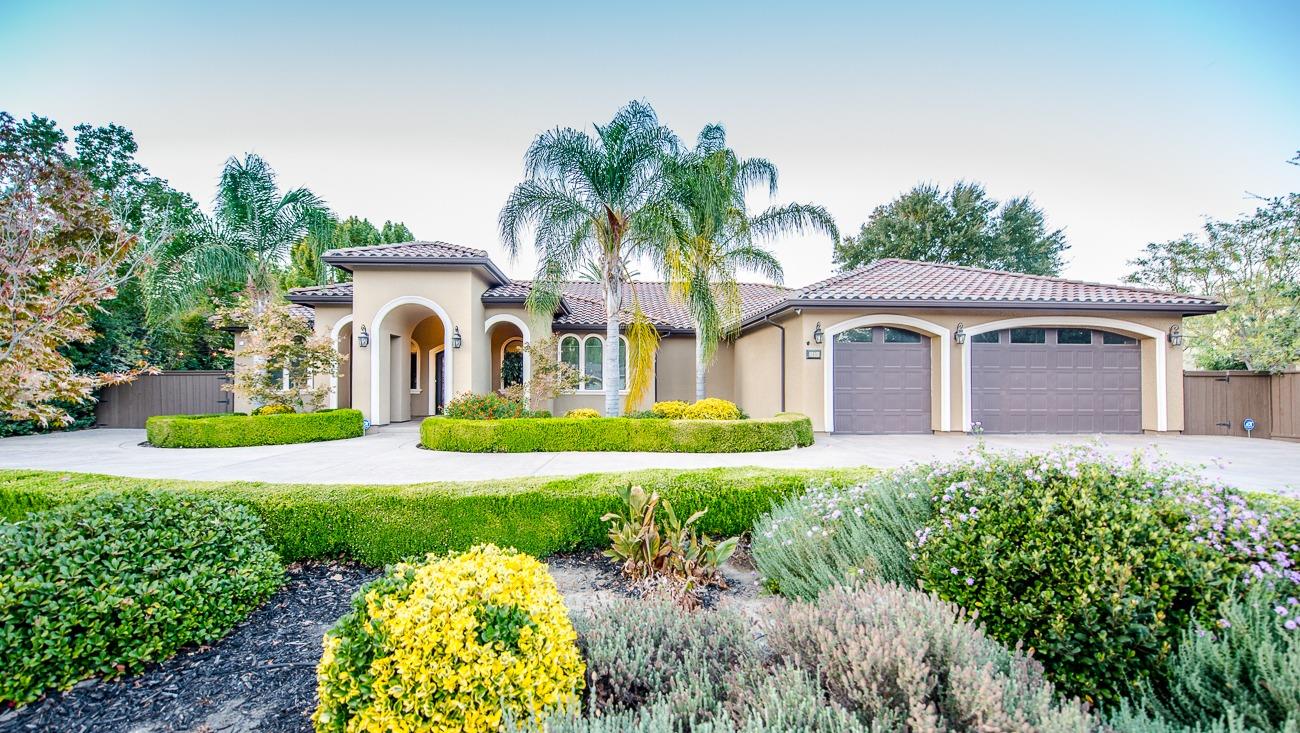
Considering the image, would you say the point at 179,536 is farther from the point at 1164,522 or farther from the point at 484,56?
the point at 484,56

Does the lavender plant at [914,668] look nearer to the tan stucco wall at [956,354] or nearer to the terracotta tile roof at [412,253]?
the tan stucco wall at [956,354]

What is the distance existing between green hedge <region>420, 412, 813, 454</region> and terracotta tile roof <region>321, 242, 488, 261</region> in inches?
170

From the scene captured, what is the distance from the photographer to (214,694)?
7.71 feet

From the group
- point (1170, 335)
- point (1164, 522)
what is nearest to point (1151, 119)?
point (1170, 335)

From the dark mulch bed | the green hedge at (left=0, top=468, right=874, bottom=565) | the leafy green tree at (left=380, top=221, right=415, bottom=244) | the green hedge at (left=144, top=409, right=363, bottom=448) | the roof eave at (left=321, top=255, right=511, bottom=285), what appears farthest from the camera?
the leafy green tree at (left=380, top=221, right=415, bottom=244)

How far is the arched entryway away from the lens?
478 inches

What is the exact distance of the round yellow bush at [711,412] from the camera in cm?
1033

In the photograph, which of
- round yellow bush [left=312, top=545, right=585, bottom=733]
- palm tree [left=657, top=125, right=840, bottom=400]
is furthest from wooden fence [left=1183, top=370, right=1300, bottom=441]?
round yellow bush [left=312, top=545, right=585, bottom=733]

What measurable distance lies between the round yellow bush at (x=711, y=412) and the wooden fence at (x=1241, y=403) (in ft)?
36.9

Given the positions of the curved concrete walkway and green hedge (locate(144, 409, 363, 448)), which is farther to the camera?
green hedge (locate(144, 409, 363, 448))

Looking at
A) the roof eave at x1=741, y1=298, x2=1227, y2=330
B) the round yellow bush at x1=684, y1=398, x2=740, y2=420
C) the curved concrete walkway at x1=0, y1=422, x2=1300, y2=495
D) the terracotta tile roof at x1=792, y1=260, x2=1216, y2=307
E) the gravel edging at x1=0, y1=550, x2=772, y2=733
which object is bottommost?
the gravel edging at x1=0, y1=550, x2=772, y2=733

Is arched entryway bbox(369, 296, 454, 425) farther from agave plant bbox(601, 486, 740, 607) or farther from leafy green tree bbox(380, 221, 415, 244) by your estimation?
leafy green tree bbox(380, 221, 415, 244)

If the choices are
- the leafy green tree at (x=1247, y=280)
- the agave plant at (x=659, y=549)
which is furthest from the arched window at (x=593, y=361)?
the leafy green tree at (x=1247, y=280)

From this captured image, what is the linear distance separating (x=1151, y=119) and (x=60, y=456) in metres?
24.5
